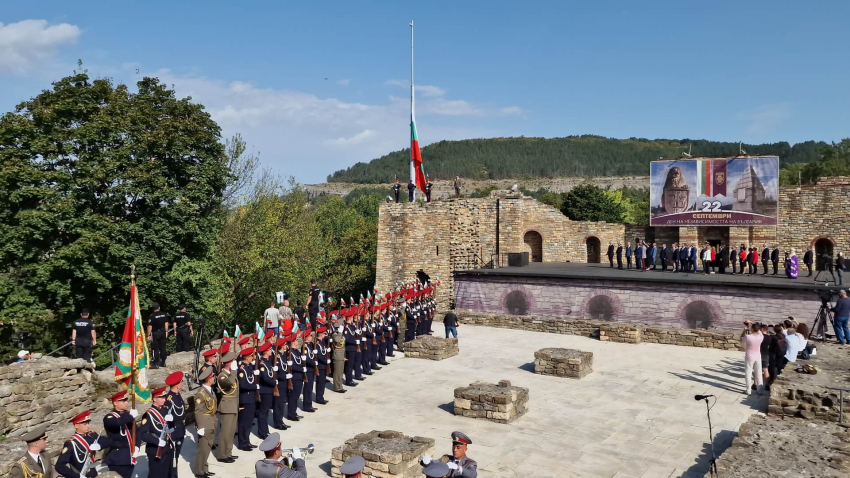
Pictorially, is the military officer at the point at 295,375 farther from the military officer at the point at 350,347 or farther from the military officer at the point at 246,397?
the military officer at the point at 350,347

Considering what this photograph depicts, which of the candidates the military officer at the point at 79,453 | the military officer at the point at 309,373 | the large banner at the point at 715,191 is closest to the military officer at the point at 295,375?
the military officer at the point at 309,373

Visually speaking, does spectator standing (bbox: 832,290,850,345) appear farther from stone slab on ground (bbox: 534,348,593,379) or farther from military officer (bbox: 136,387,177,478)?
military officer (bbox: 136,387,177,478)

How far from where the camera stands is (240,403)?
9453 millimetres

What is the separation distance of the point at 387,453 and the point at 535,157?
127 meters

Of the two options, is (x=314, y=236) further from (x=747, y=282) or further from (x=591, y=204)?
(x=591, y=204)

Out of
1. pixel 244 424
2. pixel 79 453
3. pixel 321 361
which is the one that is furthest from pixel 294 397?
pixel 79 453

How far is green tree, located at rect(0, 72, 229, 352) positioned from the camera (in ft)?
56.2

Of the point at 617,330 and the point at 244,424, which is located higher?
the point at 244,424

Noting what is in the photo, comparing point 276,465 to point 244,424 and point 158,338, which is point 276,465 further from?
point 158,338

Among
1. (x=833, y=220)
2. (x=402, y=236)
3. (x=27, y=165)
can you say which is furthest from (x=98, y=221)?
(x=833, y=220)

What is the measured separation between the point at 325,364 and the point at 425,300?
7.63m

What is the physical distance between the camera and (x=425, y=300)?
19.3 meters

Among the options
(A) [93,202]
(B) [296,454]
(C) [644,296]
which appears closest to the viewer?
(B) [296,454]

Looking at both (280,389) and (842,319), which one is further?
(842,319)
